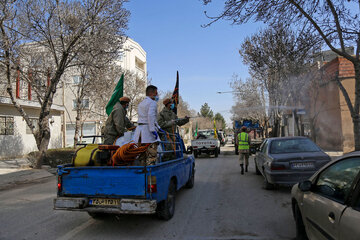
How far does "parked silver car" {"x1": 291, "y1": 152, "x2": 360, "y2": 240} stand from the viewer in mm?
2281

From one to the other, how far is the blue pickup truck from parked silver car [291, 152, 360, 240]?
204 centimetres

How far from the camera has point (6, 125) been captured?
718 inches

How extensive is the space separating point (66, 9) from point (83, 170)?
10473mm

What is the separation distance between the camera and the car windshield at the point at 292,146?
23.4 ft

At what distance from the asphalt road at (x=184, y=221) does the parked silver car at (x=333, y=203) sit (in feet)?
2.96

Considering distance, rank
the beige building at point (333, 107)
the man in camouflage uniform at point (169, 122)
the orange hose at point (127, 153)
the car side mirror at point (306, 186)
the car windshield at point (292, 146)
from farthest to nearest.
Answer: the beige building at point (333, 107), the car windshield at point (292, 146), the man in camouflage uniform at point (169, 122), the orange hose at point (127, 153), the car side mirror at point (306, 186)

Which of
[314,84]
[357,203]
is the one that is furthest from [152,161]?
[314,84]

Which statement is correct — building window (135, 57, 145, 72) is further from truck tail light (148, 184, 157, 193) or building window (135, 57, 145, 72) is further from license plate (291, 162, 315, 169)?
truck tail light (148, 184, 157, 193)

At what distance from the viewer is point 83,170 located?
438 cm

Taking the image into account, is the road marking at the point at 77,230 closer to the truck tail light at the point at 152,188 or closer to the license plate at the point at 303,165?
the truck tail light at the point at 152,188

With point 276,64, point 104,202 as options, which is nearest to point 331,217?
point 104,202

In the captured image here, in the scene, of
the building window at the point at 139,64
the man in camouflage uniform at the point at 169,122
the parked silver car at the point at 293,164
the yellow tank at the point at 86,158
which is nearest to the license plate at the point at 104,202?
the yellow tank at the point at 86,158

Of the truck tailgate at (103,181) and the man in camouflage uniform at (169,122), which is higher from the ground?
the man in camouflage uniform at (169,122)

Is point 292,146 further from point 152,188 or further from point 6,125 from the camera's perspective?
point 6,125
